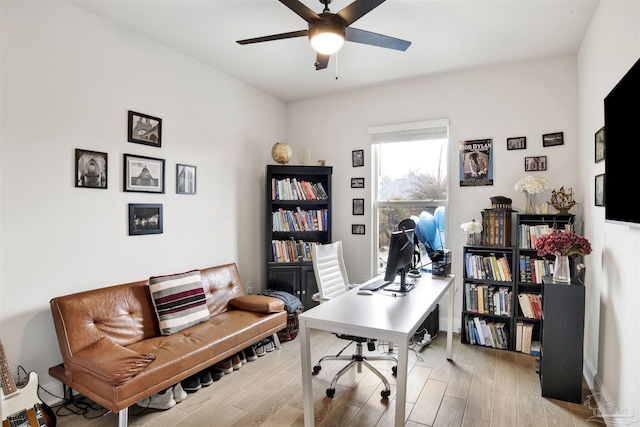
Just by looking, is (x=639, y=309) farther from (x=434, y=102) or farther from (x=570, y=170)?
(x=434, y=102)

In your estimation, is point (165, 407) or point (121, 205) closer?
point (165, 407)

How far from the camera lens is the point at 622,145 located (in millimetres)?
1931

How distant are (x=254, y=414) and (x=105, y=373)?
0.97 m

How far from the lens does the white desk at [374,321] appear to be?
191 centimetres

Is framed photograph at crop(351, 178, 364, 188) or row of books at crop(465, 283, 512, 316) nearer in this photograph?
row of books at crop(465, 283, 512, 316)

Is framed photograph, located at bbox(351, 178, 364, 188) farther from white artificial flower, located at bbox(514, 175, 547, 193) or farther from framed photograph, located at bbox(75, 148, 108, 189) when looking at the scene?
framed photograph, located at bbox(75, 148, 108, 189)

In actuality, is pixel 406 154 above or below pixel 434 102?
below

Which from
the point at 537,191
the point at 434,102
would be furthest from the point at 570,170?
the point at 434,102

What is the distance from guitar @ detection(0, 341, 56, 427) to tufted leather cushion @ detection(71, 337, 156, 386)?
1.00ft

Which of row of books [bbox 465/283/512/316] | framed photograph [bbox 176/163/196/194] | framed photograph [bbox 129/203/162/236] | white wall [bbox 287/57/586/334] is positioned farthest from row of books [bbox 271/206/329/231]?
row of books [bbox 465/283/512/316]

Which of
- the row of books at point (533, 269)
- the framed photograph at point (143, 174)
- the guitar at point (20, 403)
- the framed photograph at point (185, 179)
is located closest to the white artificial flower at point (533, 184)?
the row of books at point (533, 269)

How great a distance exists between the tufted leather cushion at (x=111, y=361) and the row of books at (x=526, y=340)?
3.12 meters

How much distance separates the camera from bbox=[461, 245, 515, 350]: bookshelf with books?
349 cm

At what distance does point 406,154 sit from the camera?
4293 mm
